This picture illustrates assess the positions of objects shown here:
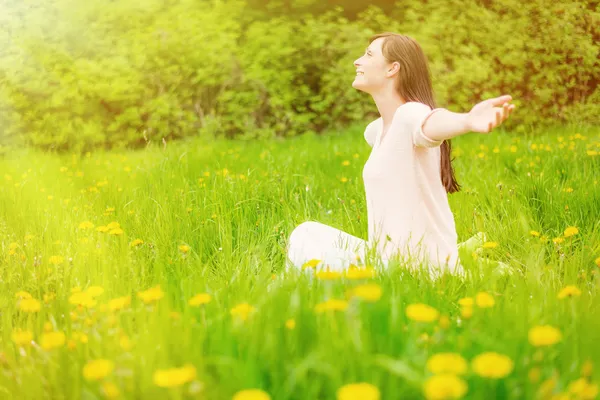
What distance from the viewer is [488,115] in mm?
1733

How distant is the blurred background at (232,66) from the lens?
668 cm

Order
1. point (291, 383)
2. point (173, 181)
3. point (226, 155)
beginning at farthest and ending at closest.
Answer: point (226, 155)
point (173, 181)
point (291, 383)

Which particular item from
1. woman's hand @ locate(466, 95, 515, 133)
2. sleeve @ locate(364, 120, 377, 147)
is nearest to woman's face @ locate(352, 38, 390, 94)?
sleeve @ locate(364, 120, 377, 147)

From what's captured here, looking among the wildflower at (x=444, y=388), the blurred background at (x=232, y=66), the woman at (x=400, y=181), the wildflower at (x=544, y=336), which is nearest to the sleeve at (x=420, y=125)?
the woman at (x=400, y=181)

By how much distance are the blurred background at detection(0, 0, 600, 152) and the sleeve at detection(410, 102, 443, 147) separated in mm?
4823

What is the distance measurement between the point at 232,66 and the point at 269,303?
6.24m

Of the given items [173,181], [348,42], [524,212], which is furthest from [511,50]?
[173,181]

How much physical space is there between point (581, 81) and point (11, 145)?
21.4 feet

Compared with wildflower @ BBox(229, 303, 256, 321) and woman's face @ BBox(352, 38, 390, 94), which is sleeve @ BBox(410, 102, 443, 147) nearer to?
woman's face @ BBox(352, 38, 390, 94)

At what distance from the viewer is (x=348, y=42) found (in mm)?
7285

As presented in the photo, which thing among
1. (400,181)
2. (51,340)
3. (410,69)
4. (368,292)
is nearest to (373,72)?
(410,69)

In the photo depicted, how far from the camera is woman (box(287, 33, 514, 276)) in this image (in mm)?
2199

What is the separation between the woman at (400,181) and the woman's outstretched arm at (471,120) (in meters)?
0.07

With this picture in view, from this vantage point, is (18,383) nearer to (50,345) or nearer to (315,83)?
(50,345)
